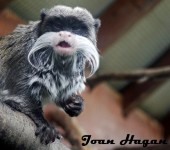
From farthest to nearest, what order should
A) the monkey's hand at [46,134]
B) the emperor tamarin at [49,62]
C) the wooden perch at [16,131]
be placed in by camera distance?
the emperor tamarin at [49,62], the monkey's hand at [46,134], the wooden perch at [16,131]

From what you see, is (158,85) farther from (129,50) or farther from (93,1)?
(93,1)

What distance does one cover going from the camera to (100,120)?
400cm

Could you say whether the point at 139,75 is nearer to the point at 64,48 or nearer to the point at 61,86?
the point at 61,86

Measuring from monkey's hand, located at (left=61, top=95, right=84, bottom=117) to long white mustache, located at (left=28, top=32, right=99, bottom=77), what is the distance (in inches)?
6.0

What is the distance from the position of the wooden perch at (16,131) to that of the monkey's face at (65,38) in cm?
25

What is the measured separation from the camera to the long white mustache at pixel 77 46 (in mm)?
1791

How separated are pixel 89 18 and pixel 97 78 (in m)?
1.43

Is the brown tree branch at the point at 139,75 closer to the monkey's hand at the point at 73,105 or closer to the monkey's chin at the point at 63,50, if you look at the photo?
the monkey's hand at the point at 73,105

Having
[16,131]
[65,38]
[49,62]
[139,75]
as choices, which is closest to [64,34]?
[65,38]

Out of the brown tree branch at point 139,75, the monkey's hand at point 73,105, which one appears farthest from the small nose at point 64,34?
the brown tree branch at point 139,75

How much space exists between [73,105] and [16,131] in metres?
0.48

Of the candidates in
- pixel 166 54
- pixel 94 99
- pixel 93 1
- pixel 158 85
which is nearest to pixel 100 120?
pixel 94 99

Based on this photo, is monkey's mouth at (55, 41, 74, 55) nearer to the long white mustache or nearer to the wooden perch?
the long white mustache

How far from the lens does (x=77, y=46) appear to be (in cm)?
180
